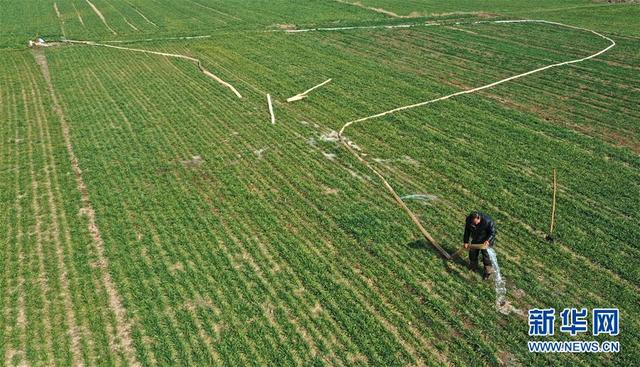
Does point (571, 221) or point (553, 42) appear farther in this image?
point (553, 42)

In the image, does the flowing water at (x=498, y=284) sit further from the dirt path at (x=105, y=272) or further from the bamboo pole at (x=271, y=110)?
the bamboo pole at (x=271, y=110)

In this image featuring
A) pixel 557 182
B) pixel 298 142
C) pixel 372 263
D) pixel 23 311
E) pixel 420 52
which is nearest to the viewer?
pixel 23 311

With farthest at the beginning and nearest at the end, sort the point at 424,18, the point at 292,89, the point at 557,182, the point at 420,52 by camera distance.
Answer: the point at 424,18 → the point at 420,52 → the point at 292,89 → the point at 557,182

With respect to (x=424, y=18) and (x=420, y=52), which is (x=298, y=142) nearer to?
(x=420, y=52)

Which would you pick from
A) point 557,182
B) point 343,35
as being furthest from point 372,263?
point 343,35

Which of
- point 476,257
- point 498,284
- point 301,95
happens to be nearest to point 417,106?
point 301,95

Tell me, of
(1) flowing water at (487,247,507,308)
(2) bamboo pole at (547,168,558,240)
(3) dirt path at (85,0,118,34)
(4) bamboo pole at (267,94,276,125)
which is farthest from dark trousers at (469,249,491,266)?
(3) dirt path at (85,0,118,34)
